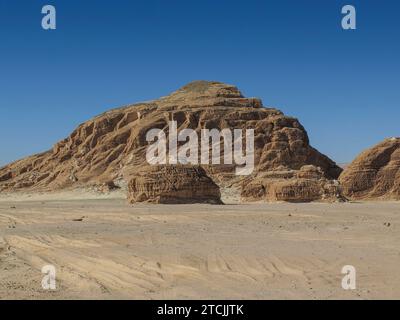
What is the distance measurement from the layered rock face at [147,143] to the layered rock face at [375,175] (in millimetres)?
10140

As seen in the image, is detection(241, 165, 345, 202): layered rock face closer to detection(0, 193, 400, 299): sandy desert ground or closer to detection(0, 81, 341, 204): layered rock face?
detection(0, 81, 341, 204): layered rock face

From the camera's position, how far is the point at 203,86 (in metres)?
62.9

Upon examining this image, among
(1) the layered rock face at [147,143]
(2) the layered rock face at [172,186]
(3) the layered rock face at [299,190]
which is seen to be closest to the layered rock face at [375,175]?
(3) the layered rock face at [299,190]

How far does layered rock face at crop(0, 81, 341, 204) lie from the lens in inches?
1887

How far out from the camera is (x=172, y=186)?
28906 millimetres

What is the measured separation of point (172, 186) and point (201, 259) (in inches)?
729

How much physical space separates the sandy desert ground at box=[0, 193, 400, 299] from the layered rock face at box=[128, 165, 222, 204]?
36.8ft

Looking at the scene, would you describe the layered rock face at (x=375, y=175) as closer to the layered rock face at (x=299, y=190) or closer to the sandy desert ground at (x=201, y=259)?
the layered rock face at (x=299, y=190)

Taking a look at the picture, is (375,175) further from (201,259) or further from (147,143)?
(201,259)

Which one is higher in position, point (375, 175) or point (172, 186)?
point (375, 175)

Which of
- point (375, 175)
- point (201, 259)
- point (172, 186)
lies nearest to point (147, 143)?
point (375, 175)

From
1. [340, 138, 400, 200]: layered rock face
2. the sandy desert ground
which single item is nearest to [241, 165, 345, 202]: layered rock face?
[340, 138, 400, 200]: layered rock face
